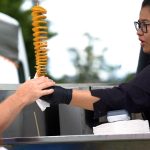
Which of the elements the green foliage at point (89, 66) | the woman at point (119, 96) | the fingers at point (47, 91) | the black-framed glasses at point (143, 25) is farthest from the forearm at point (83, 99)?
the green foliage at point (89, 66)

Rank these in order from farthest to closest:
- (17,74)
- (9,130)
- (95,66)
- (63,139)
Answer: (95,66)
(17,74)
(9,130)
(63,139)

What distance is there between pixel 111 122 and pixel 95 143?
0.30 m

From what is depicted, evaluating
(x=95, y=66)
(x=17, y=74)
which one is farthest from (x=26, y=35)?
(x=95, y=66)

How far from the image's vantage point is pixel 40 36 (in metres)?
3.15

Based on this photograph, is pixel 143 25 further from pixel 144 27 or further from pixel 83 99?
pixel 83 99

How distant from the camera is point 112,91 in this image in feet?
10.4

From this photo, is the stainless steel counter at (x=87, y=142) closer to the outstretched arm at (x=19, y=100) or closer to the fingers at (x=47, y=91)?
the outstretched arm at (x=19, y=100)

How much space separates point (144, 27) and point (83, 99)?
1.66 ft

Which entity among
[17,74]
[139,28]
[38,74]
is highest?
[139,28]

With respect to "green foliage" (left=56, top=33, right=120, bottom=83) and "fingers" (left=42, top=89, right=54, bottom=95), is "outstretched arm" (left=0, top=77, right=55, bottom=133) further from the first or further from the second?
"green foliage" (left=56, top=33, right=120, bottom=83)

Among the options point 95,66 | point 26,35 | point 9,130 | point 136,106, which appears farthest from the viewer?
point 95,66

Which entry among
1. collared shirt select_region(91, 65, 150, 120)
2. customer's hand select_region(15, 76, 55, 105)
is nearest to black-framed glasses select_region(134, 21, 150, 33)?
collared shirt select_region(91, 65, 150, 120)

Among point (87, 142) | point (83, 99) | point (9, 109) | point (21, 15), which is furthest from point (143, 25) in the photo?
point (21, 15)

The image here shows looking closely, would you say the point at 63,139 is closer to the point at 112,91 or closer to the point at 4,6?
the point at 112,91
